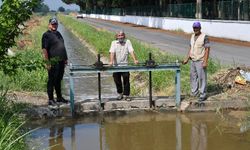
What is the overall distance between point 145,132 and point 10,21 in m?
3.18

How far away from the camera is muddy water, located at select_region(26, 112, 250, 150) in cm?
827

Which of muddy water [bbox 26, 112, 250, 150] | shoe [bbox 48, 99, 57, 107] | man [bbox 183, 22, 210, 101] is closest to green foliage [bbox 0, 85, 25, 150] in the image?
muddy water [bbox 26, 112, 250, 150]

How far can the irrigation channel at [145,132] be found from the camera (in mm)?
8281

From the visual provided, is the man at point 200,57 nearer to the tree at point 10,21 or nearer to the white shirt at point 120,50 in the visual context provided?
the white shirt at point 120,50

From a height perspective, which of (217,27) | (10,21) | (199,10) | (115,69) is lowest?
(115,69)

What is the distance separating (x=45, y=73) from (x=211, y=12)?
89.5 ft

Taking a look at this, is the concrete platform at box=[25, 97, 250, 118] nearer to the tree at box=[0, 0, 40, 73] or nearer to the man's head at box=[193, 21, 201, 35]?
the man's head at box=[193, 21, 201, 35]

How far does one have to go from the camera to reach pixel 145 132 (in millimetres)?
9211

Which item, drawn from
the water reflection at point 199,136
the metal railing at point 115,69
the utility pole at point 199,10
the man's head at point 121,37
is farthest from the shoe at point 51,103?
the utility pole at point 199,10

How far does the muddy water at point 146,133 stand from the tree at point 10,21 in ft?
4.51

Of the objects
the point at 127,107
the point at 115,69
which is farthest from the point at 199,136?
the point at 115,69

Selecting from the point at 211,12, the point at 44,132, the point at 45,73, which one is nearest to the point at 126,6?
the point at 211,12

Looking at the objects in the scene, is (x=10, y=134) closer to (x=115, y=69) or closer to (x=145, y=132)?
(x=145, y=132)

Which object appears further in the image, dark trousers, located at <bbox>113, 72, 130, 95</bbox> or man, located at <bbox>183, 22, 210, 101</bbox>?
dark trousers, located at <bbox>113, 72, 130, 95</bbox>
